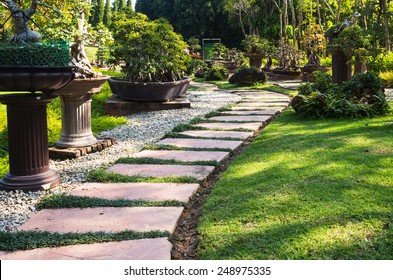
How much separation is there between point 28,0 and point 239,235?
449cm

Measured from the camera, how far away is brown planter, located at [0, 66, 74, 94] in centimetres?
328

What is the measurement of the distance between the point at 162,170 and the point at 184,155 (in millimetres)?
584

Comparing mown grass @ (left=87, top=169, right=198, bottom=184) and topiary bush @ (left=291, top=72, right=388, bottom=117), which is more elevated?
topiary bush @ (left=291, top=72, right=388, bottom=117)

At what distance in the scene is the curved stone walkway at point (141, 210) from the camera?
2.46 meters

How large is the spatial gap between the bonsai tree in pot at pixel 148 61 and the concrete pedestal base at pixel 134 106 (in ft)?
0.32

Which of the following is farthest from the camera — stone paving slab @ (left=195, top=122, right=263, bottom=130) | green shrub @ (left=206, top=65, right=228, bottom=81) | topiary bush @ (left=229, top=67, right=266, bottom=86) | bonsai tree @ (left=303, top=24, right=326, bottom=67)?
green shrub @ (left=206, top=65, right=228, bottom=81)

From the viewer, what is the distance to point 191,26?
119 ft

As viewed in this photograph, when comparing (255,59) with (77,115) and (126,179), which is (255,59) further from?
(126,179)

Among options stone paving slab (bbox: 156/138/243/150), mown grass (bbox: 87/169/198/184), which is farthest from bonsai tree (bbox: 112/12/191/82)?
mown grass (bbox: 87/169/198/184)

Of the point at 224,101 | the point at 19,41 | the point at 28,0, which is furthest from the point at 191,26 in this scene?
the point at 19,41

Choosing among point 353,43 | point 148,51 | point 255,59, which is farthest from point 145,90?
point 255,59

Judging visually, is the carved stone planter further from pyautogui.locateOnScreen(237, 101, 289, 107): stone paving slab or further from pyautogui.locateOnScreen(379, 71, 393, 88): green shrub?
pyautogui.locateOnScreen(379, 71, 393, 88): green shrub
